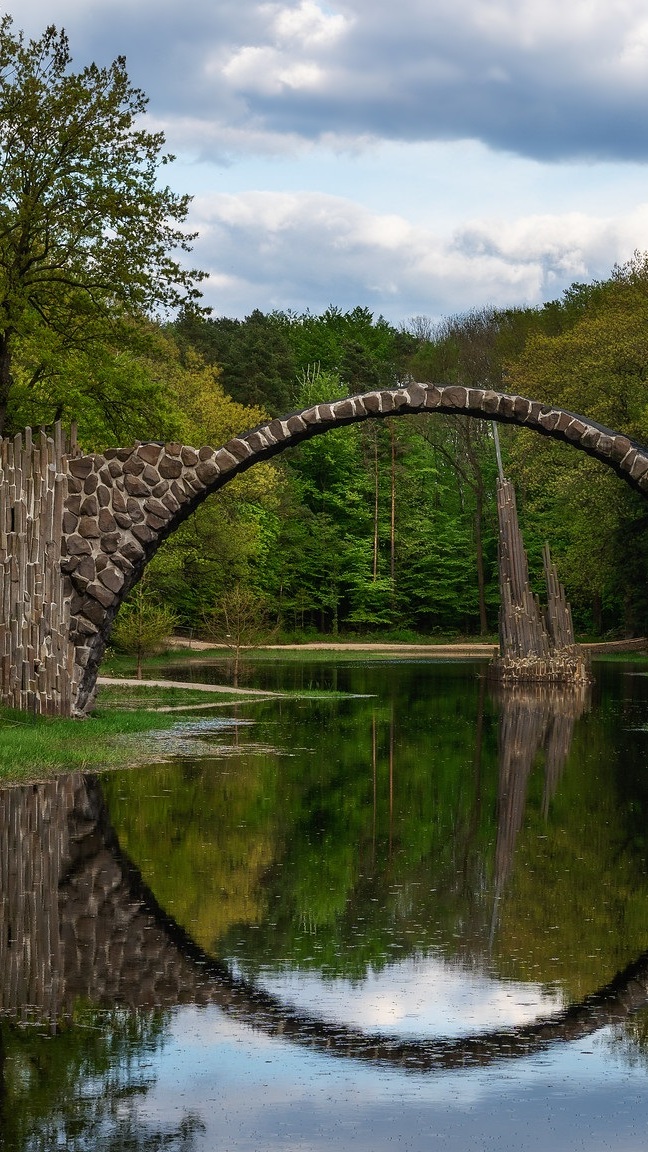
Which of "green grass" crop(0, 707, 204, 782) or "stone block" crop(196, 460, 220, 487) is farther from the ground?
"stone block" crop(196, 460, 220, 487)

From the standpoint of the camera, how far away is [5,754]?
14.1 metres

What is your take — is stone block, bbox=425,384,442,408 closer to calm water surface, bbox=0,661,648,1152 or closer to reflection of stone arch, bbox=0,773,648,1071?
calm water surface, bbox=0,661,648,1152

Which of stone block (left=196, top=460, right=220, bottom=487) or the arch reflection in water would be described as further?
stone block (left=196, top=460, right=220, bottom=487)

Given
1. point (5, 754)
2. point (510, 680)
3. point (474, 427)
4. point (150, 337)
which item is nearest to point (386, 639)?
point (474, 427)

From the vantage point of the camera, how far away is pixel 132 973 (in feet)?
21.9

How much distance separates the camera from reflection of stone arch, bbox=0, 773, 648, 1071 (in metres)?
5.68

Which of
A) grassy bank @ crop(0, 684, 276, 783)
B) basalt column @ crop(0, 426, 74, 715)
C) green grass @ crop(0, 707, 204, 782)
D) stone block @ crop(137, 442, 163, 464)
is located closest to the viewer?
green grass @ crop(0, 707, 204, 782)

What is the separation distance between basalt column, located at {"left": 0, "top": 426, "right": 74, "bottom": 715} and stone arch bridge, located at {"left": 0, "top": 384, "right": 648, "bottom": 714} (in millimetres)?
11

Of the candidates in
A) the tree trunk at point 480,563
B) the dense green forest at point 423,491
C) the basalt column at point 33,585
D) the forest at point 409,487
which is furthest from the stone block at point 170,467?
the tree trunk at point 480,563

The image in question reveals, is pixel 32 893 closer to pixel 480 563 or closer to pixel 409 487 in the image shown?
pixel 480 563

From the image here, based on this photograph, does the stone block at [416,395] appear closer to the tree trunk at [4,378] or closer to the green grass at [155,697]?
the green grass at [155,697]

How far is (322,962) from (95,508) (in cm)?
1193

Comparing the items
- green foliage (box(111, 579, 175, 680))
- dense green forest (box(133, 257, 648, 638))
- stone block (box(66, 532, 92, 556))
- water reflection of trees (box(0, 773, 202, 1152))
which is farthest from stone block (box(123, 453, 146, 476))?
dense green forest (box(133, 257, 648, 638))

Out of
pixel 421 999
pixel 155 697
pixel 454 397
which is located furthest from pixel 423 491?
pixel 421 999
